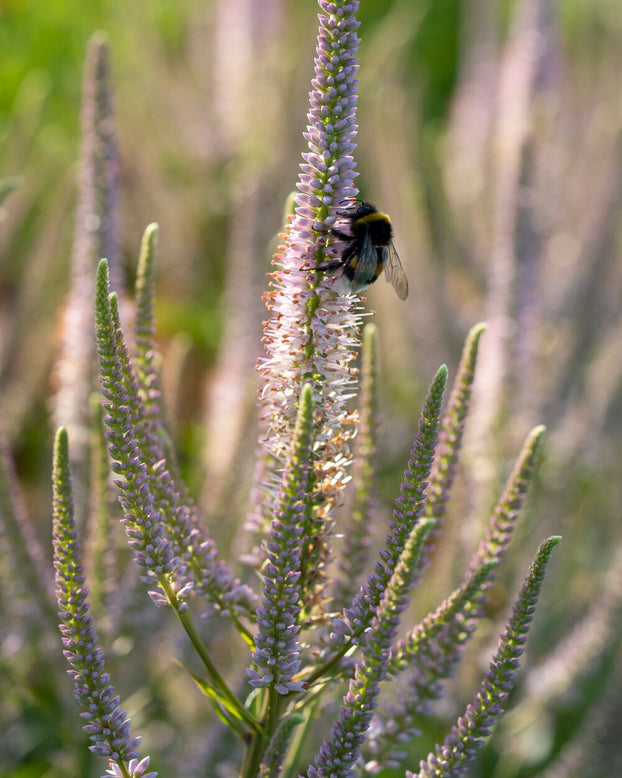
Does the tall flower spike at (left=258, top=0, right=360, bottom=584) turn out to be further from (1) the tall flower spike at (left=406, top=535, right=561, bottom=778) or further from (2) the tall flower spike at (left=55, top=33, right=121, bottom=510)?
(2) the tall flower spike at (left=55, top=33, right=121, bottom=510)

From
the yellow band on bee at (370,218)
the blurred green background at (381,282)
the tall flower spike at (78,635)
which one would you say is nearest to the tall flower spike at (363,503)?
the yellow band on bee at (370,218)

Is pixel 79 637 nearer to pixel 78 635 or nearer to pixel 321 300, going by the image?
pixel 78 635

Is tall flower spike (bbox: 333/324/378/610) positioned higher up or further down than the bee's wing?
further down

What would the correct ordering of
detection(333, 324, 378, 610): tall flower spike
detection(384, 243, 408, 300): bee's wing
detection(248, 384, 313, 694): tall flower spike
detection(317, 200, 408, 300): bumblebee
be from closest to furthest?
detection(248, 384, 313, 694): tall flower spike < detection(317, 200, 408, 300): bumblebee < detection(333, 324, 378, 610): tall flower spike < detection(384, 243, 408, 300): bee's wing

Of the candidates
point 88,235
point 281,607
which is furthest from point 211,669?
point 88,235

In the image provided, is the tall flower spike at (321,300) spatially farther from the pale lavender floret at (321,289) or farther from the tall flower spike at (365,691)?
the tall flower spike at (365,691)

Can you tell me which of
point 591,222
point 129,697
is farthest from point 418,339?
point 129,697

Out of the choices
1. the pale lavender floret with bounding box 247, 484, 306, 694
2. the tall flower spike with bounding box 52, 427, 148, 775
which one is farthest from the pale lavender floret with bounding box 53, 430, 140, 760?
the pale lavender floret with bounding box 247, 484, 306, 694
